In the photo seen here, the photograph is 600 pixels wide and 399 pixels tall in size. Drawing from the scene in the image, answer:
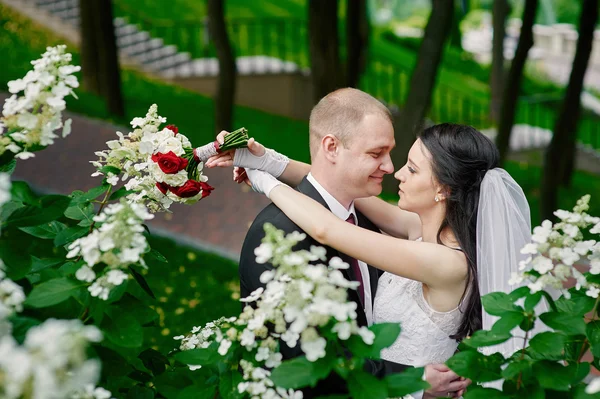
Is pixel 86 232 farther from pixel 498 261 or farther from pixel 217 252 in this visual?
pixel 217 252

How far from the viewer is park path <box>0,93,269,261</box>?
9.81m

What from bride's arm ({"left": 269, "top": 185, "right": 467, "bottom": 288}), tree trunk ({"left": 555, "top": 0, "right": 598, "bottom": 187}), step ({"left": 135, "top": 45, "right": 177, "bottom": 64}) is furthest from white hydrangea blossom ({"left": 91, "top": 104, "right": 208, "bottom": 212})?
step ({"left": 135, "top": 45, "right": 177, "bottom": 64})

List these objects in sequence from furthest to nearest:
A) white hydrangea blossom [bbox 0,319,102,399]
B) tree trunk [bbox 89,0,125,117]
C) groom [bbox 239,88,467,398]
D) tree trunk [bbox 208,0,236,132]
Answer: tree trunk [bbox 89,0,125,117]
tree trunk [bbox 208,0,236,132]
groom [bbox 239,88,467,398]
white hydrangea blossom [bbox 0,319,102,399]

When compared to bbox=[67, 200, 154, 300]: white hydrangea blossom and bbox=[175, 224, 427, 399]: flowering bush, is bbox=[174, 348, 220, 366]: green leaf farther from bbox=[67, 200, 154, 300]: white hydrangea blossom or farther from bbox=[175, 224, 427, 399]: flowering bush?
bbox=[67, 200, 154, 300]: white hydrangea blossom

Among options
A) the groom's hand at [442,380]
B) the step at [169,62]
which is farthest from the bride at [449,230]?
the step at [169,62]

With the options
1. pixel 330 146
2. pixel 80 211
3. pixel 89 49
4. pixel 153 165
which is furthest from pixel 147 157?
pixel 89 49

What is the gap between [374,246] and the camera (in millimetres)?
3387

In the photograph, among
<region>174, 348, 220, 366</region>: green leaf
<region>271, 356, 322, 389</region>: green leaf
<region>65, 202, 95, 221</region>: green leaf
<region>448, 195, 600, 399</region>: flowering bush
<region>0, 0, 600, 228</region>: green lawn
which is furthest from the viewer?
<region>0, 0, 600, 228</region>: green lawn

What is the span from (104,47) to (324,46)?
4083 mm

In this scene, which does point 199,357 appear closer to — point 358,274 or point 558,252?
point 358,274

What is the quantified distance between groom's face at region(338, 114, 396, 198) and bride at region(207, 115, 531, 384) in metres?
0.12

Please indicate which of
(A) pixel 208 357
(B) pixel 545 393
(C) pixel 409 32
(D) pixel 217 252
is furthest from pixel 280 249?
(C) pixel 409 32

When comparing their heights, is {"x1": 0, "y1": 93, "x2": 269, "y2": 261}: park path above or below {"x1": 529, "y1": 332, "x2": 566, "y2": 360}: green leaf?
below

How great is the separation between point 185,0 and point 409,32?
11136mm
